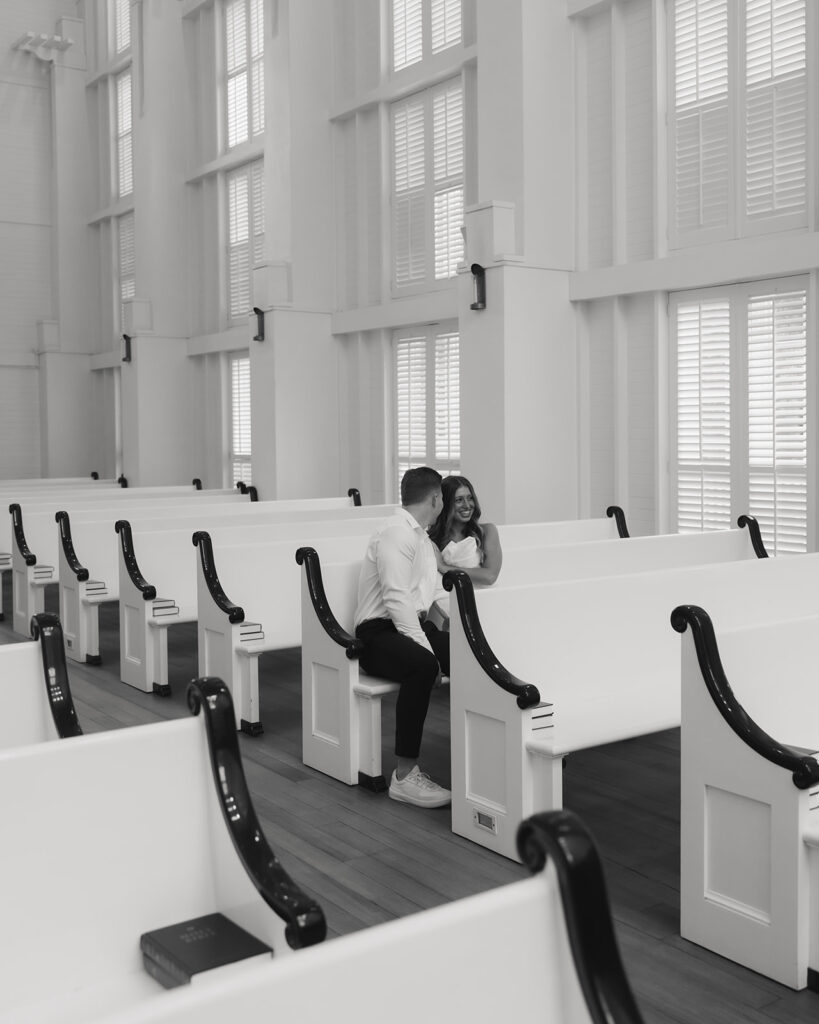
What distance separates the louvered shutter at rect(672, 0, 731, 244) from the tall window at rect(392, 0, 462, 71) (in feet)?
8.86

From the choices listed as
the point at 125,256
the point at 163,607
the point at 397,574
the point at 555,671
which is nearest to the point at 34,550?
the point at 163,607

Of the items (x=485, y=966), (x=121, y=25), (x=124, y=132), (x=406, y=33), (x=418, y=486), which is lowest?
(x=485, y=966)

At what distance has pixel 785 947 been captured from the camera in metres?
3.15

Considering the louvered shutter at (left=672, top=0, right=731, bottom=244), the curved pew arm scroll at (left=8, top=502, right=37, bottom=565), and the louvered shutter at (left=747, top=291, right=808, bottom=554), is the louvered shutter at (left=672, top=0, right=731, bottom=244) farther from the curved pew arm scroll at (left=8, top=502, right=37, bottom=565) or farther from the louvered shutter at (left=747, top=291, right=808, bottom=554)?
the curved pew arm scroll at (left=8, top=502, right=37, bottom=565)

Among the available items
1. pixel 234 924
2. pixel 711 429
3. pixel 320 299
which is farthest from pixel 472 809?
pixel 320 299

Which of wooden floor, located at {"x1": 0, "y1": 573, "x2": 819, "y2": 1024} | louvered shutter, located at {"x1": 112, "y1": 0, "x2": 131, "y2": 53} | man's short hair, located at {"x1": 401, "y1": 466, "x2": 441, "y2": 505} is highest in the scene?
louvered shutter, located at {"x1": 112, "y1": 0, "x2": 131, "y2": 53}

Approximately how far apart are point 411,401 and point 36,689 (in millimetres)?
7742

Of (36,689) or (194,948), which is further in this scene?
(36,689)

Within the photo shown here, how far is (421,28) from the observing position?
10.2 meters

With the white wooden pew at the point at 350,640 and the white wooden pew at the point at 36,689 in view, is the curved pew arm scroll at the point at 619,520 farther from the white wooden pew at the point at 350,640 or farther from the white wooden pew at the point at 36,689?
the white wooden pew at the point at 36,689

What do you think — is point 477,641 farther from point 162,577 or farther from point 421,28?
point 421,28

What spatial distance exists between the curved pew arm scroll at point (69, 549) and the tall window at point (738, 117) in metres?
4.67

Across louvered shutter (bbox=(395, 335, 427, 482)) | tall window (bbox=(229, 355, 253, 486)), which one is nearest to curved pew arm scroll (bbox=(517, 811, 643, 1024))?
louvered shutter (bbox=(395, 335, 427, 482))

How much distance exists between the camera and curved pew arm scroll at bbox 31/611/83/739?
→ 2938 mm
